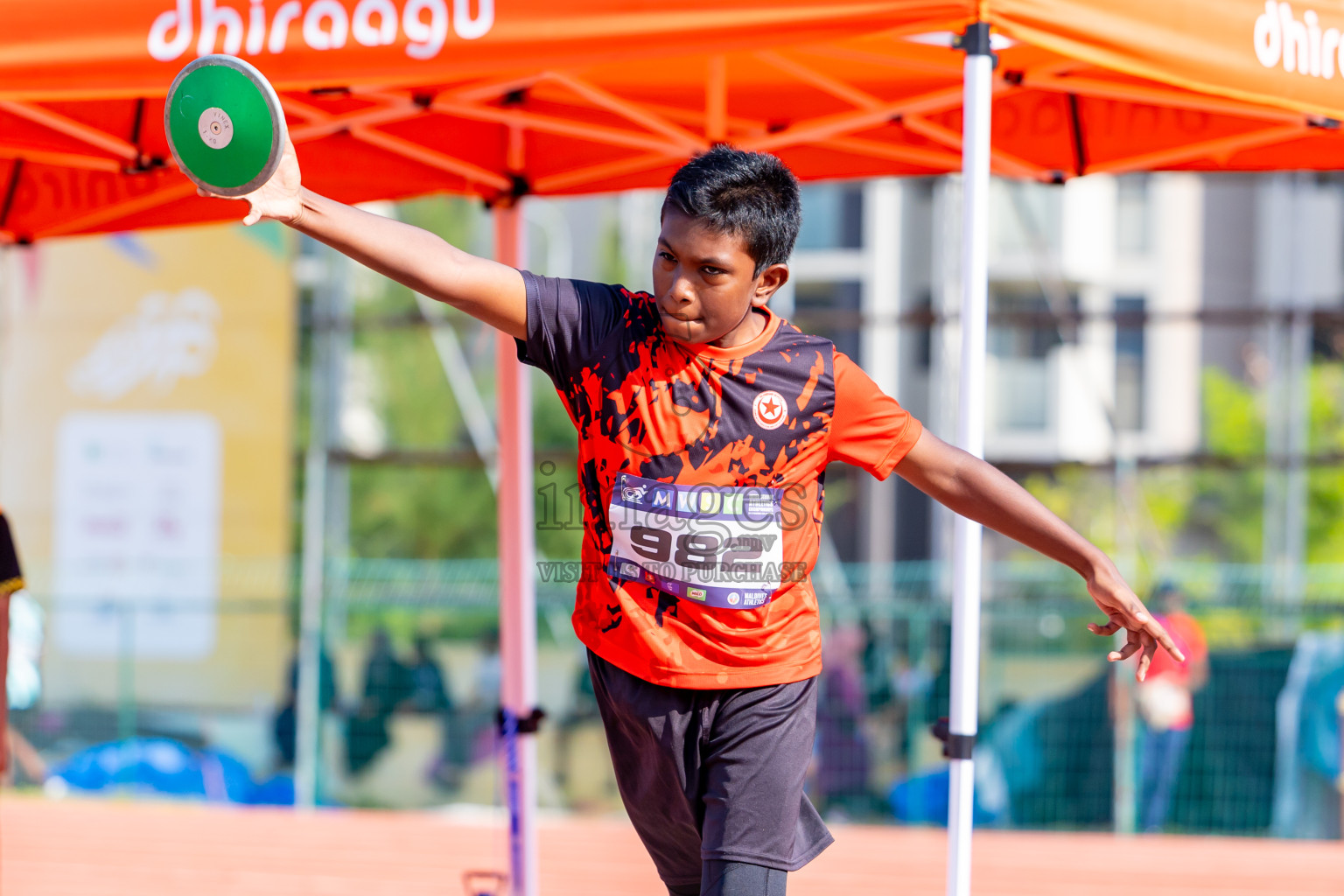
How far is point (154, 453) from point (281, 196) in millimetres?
9528

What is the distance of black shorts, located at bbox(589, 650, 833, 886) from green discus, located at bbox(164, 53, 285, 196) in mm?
990

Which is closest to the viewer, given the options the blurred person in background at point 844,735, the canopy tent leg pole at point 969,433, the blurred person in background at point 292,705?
the canopy tent leg pole at point 969,433

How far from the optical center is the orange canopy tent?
2.62 metres

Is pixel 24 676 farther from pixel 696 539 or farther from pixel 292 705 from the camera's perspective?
pixel 696 539

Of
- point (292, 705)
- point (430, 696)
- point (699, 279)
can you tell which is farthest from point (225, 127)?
point (292, 705)

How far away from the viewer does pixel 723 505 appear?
222 centimetres

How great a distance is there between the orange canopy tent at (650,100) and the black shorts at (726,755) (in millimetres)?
680

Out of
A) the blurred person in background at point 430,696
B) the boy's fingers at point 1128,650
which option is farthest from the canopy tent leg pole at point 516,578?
the blurred person in background at point 430,696

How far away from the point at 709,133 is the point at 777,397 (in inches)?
70.6

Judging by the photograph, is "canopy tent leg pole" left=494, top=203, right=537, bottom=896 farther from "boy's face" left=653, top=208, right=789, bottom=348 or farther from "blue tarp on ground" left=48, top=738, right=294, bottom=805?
"blue tarp on ground" left=48, top=738, right=294, bottom=805

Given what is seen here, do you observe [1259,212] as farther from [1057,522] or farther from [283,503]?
[1057,522]

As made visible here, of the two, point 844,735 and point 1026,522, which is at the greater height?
point 1026,522

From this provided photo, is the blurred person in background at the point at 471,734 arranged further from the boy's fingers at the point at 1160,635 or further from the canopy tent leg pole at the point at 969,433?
the boy's fingers at the point at 1160,635

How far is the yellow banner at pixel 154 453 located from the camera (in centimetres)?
1016
